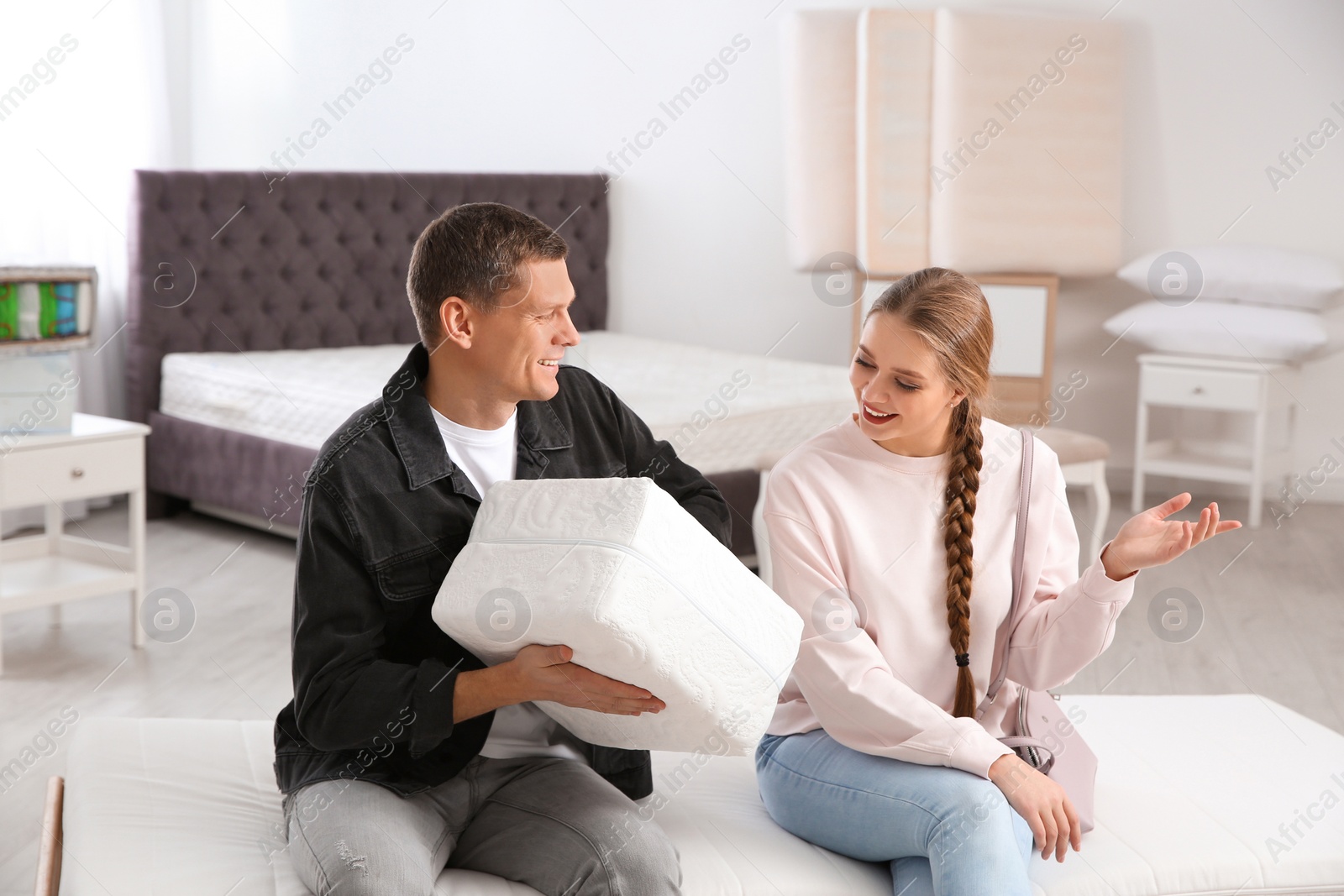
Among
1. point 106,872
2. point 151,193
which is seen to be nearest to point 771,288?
point 151,193

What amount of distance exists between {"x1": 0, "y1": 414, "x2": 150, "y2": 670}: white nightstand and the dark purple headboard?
3.82ft

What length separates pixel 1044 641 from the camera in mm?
1509

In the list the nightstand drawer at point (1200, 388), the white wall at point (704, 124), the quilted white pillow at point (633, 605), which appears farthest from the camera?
the white wall at point (704, 124)

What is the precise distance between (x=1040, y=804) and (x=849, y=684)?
0.76 feet

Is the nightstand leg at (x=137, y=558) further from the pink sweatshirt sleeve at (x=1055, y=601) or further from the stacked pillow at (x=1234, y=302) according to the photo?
the stacked pillow at (x=1234, y=302)

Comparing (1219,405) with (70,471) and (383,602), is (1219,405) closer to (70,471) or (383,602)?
(70,471)

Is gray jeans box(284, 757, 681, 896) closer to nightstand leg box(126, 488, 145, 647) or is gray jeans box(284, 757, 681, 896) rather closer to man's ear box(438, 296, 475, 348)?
man's ear box(438, 296, 475, 348)

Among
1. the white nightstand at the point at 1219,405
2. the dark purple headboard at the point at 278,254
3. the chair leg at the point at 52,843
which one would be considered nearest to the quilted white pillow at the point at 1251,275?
the white nightstand at the point at 1219,405

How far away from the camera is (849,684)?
4.67ft

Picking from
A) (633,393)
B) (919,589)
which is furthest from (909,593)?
(633,393)

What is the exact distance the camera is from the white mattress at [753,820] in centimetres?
141

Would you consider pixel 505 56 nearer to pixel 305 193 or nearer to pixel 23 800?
pixel 305 193

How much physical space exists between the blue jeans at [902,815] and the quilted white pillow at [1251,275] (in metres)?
3.36

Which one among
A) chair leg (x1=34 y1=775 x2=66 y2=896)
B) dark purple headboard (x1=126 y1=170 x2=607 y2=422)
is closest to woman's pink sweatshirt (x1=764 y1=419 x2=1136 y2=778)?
chair leg (x1=34 y1=775 x2=66 y2=896)
